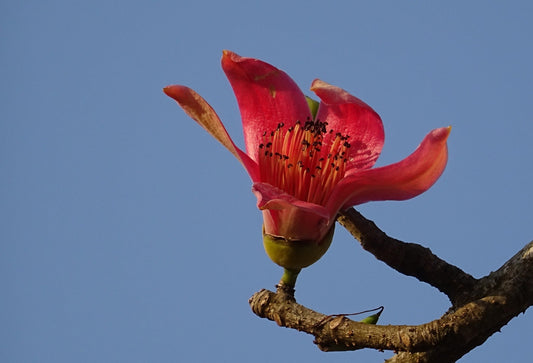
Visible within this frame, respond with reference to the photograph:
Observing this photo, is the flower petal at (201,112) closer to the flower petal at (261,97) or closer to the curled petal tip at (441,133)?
the flower petal at (261,97)

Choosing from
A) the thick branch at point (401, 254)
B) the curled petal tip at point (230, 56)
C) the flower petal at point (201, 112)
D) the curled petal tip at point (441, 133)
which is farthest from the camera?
the thick branch at point (401, 254)

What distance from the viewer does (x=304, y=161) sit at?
161cm

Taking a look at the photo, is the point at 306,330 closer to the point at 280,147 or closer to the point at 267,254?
the point at 267,254

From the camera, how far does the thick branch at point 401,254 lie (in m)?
1.77

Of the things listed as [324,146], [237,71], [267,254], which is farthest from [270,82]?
[267,254]

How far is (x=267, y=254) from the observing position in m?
1.61

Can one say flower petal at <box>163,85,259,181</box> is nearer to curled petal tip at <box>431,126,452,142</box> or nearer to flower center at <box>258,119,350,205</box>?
flower center at <box>258,119,350,205</box>

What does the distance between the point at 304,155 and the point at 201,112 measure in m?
0.23

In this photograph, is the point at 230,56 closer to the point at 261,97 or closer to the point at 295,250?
the point at 261,97

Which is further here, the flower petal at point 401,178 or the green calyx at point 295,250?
the green calyx at point 295,250

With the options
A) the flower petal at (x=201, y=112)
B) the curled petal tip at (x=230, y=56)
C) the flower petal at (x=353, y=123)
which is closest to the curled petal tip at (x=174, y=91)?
the flower petal at (x=201, y=112)

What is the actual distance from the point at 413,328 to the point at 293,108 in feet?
1.85

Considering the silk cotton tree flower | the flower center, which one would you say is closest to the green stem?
the silk cotton tree flower

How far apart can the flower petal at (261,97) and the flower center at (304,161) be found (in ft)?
0.15
